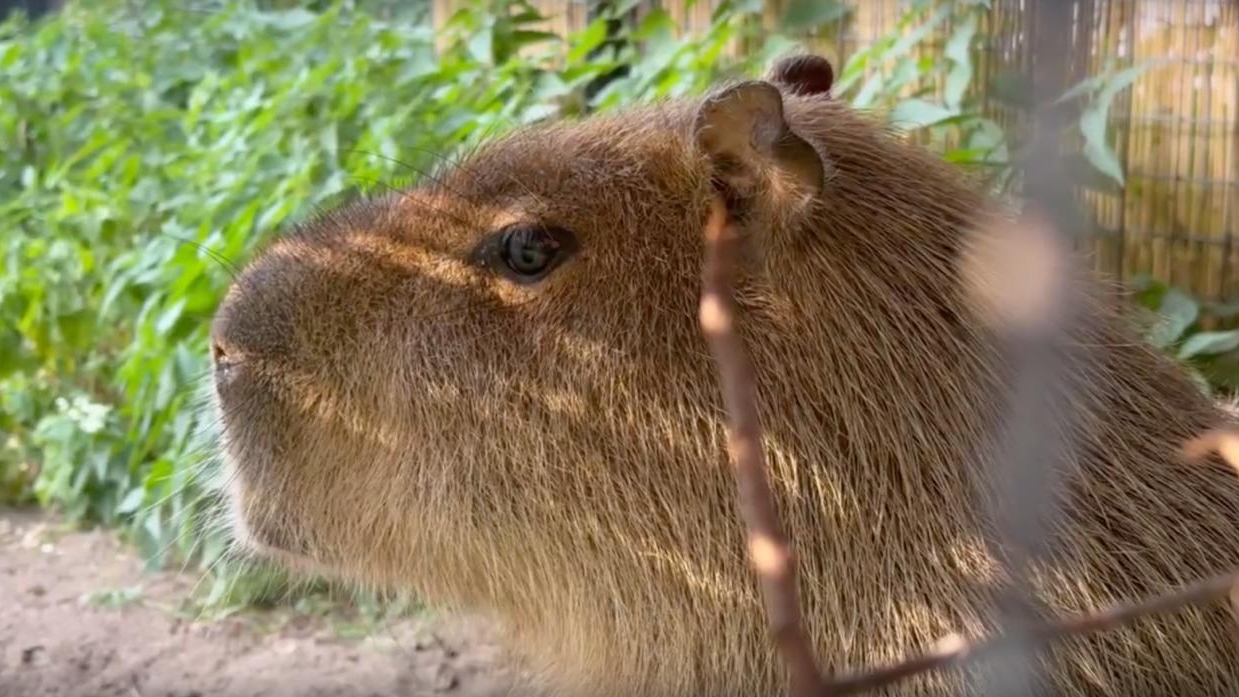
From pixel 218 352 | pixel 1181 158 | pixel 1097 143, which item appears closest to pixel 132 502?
pixel 218 352

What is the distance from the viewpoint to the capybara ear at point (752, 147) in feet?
5.75

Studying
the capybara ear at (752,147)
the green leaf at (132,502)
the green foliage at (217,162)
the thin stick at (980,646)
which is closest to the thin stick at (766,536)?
the thin stick at (980,646)

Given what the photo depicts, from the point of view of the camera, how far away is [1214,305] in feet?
10.6

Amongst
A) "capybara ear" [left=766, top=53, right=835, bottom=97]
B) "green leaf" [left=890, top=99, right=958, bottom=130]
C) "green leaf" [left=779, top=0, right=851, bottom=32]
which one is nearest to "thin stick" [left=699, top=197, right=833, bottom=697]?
"capybara ear" [left=766, top=53, right=835, bottom=97]

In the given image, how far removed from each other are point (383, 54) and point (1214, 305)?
2.32 meters

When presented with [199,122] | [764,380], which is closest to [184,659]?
[764,380]

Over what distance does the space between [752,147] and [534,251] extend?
33 cm

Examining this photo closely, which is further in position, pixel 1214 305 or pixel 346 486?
pixel 1214 305

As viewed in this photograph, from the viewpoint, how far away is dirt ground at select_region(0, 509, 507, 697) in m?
2.76

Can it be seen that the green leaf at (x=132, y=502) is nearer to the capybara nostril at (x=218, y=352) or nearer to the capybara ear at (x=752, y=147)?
the capybara nostril at (x=218, y=352)

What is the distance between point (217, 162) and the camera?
3.78 meters

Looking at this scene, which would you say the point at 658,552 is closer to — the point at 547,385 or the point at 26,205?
the point at 547,385

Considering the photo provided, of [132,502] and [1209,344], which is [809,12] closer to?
[1209,344]

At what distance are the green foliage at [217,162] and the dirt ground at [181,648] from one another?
0.10 metres
